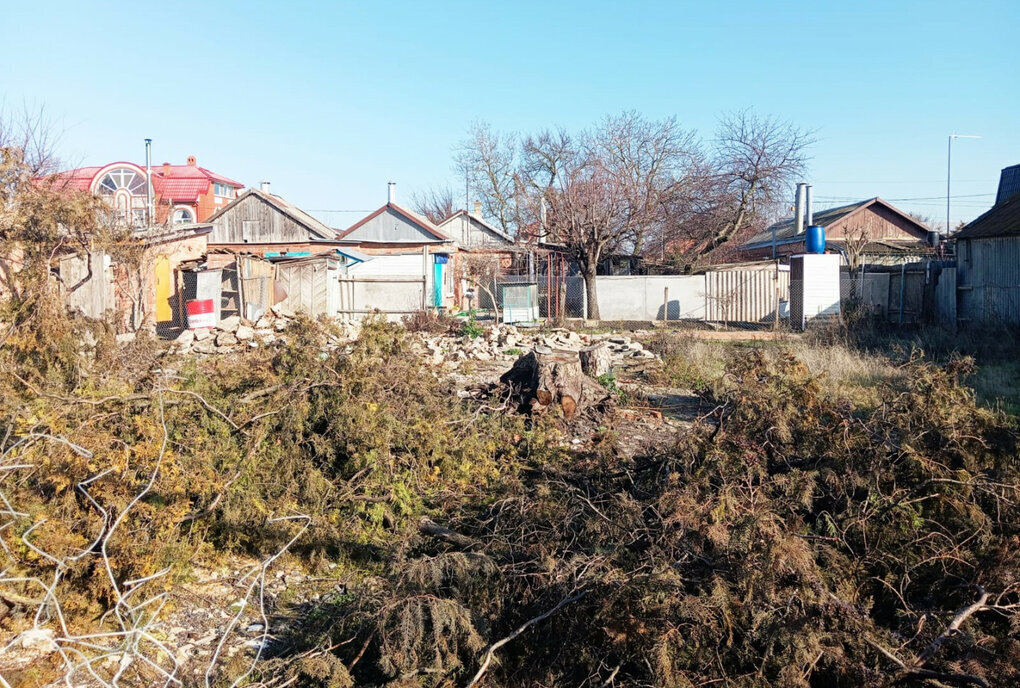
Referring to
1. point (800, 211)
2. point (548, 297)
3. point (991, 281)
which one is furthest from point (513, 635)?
point (800, 211)

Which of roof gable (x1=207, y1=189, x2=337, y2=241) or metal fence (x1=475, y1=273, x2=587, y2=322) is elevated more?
roof gable (x1=207, y1=189, x2=337, y2=241)

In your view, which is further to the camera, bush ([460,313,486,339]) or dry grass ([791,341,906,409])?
bush ([460,313,486,339])

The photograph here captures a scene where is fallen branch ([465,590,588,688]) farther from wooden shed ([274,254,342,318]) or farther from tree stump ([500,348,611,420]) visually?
wooden shed ([274,254,342,318])

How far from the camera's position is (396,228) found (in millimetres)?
29781

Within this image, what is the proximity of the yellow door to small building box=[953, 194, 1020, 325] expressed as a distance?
18.2 meters

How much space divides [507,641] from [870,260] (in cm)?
3154

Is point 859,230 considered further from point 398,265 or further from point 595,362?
point 595,362

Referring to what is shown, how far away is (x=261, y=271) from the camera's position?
16703 millimetres

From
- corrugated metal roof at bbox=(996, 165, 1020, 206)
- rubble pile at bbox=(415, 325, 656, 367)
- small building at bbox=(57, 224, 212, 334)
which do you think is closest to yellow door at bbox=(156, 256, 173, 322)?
small building at bbox=(57, 224, 212, 334)

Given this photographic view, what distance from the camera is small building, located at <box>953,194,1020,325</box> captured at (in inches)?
634

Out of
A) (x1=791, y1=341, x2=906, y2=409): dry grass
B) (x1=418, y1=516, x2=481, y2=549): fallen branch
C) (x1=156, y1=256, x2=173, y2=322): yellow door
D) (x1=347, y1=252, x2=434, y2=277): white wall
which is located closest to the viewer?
(x1=418, y1=516, x2=481, y2=549): fallen branch

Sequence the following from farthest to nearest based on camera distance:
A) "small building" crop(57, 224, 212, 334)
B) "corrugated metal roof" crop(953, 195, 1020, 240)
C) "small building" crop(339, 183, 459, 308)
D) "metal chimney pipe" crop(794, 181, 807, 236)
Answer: "metal chimney pipe" crop(794, 181, 807, 236)
"small building" crop(339, 183, 459, 308)
"corrugated metal roof" crop(953, 195, 1020, 240)
"small building" crop(57, 224, 212, 334)

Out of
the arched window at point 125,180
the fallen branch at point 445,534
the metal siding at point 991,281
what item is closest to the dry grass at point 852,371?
the fallen branch at point 445,534

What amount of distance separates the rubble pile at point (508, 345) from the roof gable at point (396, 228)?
1341cm
